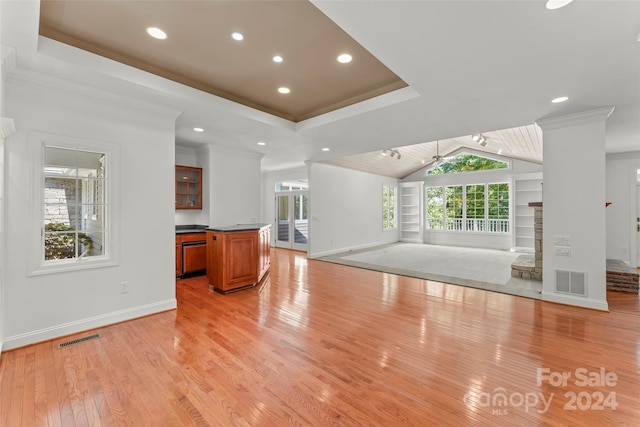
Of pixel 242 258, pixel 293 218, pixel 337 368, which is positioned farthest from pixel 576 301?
pixel 293 218

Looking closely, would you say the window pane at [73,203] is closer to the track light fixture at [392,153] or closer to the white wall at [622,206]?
the track light fixture at [392,153]

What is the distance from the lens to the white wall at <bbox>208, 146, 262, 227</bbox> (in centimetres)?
582

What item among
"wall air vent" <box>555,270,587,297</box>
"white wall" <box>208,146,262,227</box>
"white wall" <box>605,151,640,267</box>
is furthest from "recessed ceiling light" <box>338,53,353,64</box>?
"white wall" <box>605,151,640,267</box>

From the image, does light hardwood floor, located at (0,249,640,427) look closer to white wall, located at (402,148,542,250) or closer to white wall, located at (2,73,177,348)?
white wall, located at (2,73,177,348)

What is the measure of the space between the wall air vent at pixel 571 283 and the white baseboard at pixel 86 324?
538 cm

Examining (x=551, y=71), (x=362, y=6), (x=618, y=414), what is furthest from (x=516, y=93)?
(x=618, y=414)

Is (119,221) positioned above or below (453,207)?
below

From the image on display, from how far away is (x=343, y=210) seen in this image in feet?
28.3

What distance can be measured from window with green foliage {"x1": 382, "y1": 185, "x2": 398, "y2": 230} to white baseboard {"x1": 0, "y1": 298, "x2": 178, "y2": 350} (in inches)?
323

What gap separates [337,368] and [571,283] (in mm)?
3690

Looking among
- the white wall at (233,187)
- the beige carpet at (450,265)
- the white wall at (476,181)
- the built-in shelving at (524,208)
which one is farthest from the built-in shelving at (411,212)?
the white wall at (233,187)

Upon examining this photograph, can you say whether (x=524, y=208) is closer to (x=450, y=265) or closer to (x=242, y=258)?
(x=450, y=265)

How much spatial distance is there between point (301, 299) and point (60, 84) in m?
3.74

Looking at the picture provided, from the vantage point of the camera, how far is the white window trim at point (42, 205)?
2674mm
